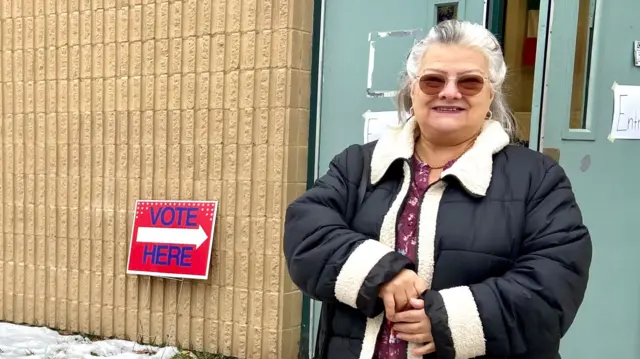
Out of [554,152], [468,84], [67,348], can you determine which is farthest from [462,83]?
[67,348]

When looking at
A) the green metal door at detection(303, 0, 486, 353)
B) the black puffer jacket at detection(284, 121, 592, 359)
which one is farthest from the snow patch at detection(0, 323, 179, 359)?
the black puffer jacket at detection(284, 121, 592, 359)

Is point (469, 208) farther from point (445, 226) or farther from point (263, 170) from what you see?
point (263, 170)

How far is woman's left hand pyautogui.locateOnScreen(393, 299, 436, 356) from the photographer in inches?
55.6

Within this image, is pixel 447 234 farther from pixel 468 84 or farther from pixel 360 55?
pixel 360 55

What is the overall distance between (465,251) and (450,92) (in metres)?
0.39

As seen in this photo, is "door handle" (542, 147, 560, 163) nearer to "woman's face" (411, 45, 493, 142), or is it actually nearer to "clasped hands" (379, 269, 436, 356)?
"woman's face" (411, 45, 493, 142)

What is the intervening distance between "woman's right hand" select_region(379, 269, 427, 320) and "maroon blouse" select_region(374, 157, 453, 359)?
0.32 feet

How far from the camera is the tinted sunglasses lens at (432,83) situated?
61.2 inches

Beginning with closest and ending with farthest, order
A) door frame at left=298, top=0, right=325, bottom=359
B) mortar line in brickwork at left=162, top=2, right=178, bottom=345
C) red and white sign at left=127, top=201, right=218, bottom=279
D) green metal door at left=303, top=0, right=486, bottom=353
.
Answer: green metal door at left=303, top=0, right=486, bottom=353 < door frame at left=298, top=0, right=325, bottom=359 < red and white sign at left=127, top=201, right=218, bottom=279 < mortar line in brickwork at left=162, top=2, right=178, bottom=345

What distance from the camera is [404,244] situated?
155cm

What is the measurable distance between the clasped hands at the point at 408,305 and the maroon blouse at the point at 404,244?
0.09 metres

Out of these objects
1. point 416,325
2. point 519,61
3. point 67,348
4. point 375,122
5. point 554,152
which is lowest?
point 67,348

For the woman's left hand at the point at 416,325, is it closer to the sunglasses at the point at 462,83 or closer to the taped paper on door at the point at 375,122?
the sunglasses at the point at 462,83

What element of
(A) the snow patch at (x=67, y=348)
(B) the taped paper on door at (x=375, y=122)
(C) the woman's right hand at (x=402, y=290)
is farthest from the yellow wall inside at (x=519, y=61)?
(A) the snow patch at (x=67, y=348)
